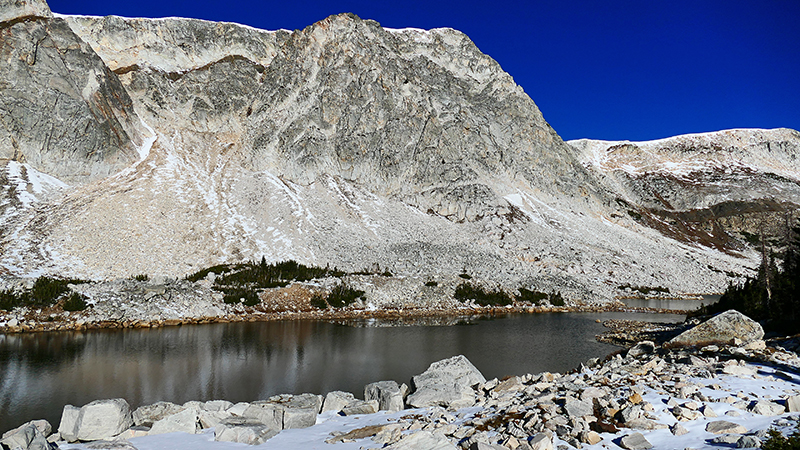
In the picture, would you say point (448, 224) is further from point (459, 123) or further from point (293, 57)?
point (293, 57)

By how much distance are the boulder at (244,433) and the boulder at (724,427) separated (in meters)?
10.7

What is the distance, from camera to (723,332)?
21.0 m

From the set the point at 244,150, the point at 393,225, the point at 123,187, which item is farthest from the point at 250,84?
the point at 393,225

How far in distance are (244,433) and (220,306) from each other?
1204 inches

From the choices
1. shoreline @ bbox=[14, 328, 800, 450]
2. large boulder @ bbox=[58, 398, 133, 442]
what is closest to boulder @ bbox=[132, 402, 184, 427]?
shoreline @ bbox=[14, 328, 800, 450]

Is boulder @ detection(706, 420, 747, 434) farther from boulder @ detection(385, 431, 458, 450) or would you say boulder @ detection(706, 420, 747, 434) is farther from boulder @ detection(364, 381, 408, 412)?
boulder @ detection(364, 381, 408, 412)

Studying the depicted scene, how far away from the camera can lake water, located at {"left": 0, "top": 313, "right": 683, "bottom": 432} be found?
750 inches

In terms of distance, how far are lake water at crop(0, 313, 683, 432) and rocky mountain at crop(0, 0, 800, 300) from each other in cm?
1819

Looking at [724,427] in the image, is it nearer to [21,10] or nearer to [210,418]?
[210,418]

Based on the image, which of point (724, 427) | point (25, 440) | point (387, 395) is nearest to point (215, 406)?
point (25, 440)

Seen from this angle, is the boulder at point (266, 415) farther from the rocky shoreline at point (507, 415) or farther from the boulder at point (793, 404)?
the boulder at point (793, 404)

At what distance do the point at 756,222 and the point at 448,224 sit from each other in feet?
292

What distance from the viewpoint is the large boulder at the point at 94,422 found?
12.5 meters

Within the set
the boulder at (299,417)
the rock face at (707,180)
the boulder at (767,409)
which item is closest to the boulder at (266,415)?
the boulder at (299,417)
